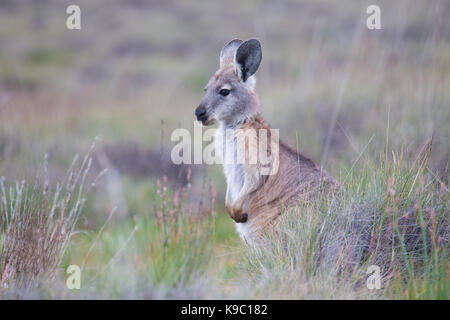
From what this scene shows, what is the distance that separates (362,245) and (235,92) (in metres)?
2.16

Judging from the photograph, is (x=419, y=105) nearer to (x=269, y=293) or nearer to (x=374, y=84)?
(x=374, y=84)

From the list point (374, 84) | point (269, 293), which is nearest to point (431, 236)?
point (269, 293)

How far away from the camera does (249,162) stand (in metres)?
5.31

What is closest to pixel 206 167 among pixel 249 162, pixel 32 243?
pixel 249 162

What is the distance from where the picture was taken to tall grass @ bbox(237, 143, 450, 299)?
12.7 ft

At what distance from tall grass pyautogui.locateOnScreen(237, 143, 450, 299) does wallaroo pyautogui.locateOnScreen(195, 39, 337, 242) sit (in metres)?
0.55

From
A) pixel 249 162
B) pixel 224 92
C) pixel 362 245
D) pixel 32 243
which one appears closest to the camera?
pixel 362 245

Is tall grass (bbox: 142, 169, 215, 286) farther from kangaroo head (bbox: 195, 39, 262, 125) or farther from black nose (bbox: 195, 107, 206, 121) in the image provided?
kangaroo head (bbox: 195, 39, 262, 125)

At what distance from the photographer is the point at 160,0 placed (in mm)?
24422

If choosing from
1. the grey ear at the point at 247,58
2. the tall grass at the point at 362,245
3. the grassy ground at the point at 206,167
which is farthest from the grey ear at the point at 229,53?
the tall grass at the point at 362,245

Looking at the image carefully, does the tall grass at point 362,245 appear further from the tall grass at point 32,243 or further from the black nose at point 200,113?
the tall grass at point 32,243

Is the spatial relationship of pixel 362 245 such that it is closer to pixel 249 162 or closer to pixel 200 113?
pixel 249 162

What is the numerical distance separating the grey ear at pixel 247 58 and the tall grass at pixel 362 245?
1663 millimetres

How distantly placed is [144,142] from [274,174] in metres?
6.53
